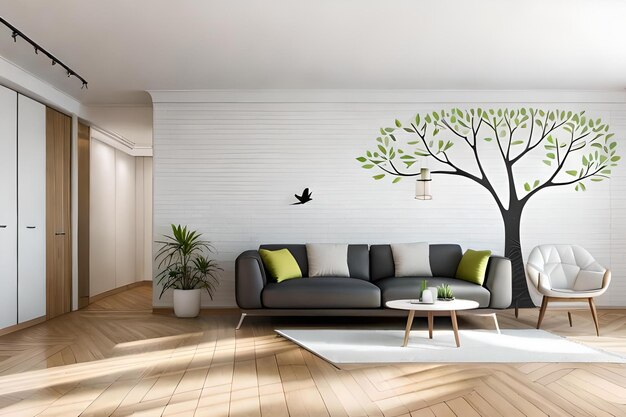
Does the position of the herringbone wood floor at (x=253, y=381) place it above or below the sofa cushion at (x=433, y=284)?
below

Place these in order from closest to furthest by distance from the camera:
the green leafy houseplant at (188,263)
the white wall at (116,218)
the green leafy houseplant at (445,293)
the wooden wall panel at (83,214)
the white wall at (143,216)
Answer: the green leafy houseplant at (445,293)
the green leafy houseplant at (188,263)
the wooden wall panel at (83,214)
the white wall at (116,218)
the white wall at (143,216)

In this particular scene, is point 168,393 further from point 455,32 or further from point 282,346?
point 455,32

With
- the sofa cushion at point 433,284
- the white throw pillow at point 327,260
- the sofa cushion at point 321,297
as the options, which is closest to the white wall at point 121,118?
the white throw pillow at point 327,260

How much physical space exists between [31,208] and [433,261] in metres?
4.50

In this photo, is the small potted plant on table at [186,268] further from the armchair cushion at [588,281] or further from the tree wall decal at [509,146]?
the armchair cushion at [588,281]

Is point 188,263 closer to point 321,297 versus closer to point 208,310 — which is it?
point 208,310

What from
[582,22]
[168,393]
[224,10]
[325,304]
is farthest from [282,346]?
[582,22]

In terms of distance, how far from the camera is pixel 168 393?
3.93m

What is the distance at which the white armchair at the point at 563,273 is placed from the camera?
640cm

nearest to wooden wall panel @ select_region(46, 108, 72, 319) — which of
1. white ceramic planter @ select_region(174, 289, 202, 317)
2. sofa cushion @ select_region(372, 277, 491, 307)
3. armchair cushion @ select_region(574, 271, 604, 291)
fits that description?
white ceramic planter @ select_region(174, 289, 202, 317)

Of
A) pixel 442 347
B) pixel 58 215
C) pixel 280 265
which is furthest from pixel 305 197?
pixel 58 215

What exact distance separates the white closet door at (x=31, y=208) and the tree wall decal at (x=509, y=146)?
3.73 meters

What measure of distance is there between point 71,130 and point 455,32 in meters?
5.08

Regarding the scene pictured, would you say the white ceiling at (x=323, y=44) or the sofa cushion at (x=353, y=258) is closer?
the white ceiling at (x=323, y=44)
